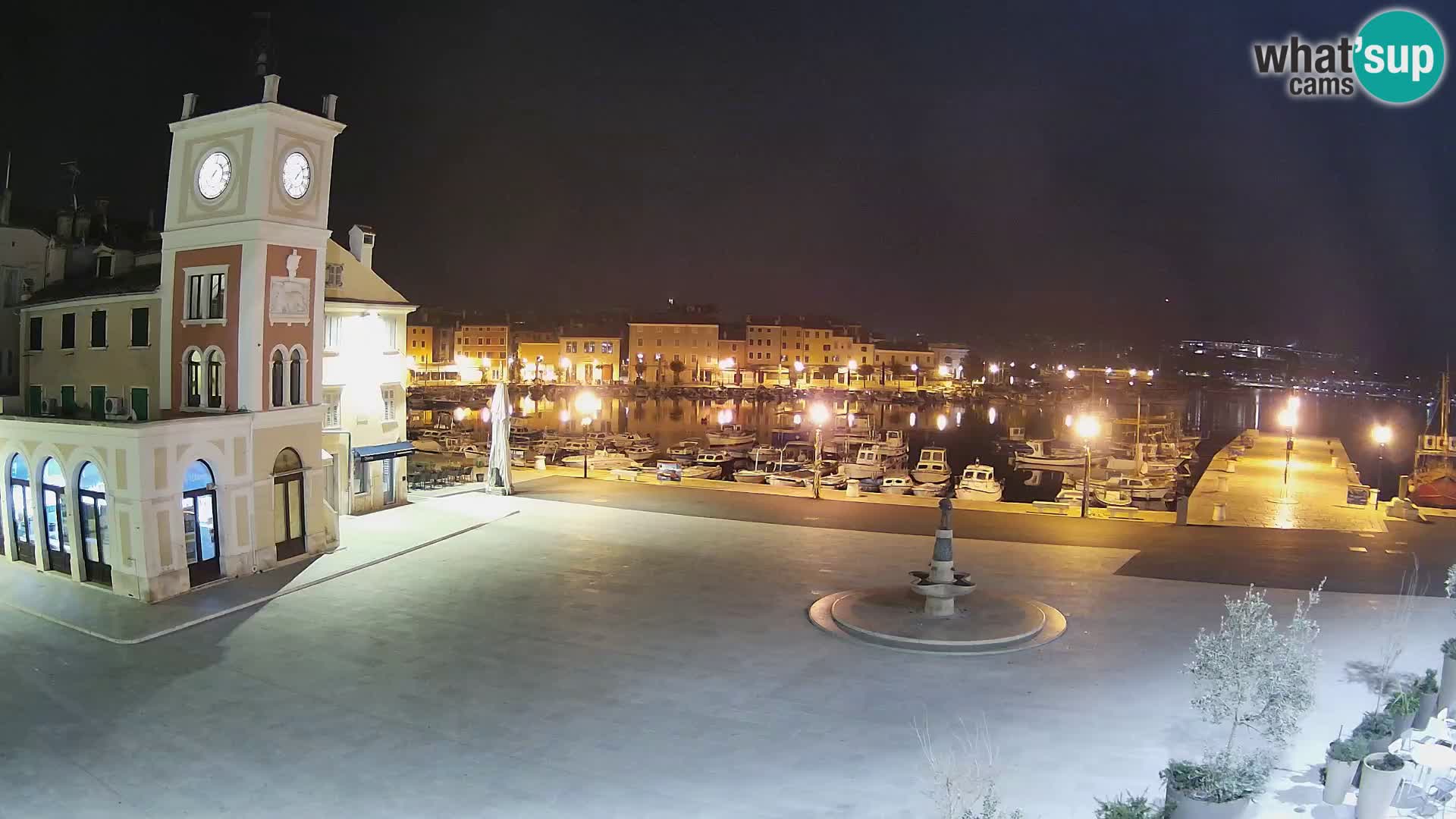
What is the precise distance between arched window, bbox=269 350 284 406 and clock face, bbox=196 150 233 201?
3.25m

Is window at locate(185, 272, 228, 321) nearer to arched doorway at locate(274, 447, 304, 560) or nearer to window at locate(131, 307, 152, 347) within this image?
window at locate(131, 307, 152, 347)

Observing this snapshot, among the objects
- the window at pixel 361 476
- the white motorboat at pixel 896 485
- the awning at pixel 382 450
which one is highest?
the awning at pixel 382 450

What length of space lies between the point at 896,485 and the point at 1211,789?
39360mm

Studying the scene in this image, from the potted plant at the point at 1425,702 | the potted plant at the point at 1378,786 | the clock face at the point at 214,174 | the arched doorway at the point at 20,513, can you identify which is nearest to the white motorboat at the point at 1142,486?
the potted plant at the point at 1425,702

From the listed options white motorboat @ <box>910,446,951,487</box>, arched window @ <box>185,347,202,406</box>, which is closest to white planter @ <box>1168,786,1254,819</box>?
arched window @ <box>185,347,202,406</box>

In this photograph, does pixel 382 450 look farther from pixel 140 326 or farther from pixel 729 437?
pixel 729 437

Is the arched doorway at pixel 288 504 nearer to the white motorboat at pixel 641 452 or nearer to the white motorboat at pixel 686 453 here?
the white motorboat at pixel 686 453

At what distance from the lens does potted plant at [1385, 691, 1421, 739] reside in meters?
8.87

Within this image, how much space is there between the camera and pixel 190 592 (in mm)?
15898

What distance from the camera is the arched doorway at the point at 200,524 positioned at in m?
16.2

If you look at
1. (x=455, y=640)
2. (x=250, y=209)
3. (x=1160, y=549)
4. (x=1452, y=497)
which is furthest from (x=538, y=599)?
(x=1452, y=497)

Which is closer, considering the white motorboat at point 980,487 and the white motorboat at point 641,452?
the white motorboat at point 980,487

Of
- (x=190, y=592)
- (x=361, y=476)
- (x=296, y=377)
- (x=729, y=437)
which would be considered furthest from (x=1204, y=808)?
(x=729, y=437)

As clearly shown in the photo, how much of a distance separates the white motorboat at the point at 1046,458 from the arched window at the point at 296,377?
54706 mm
